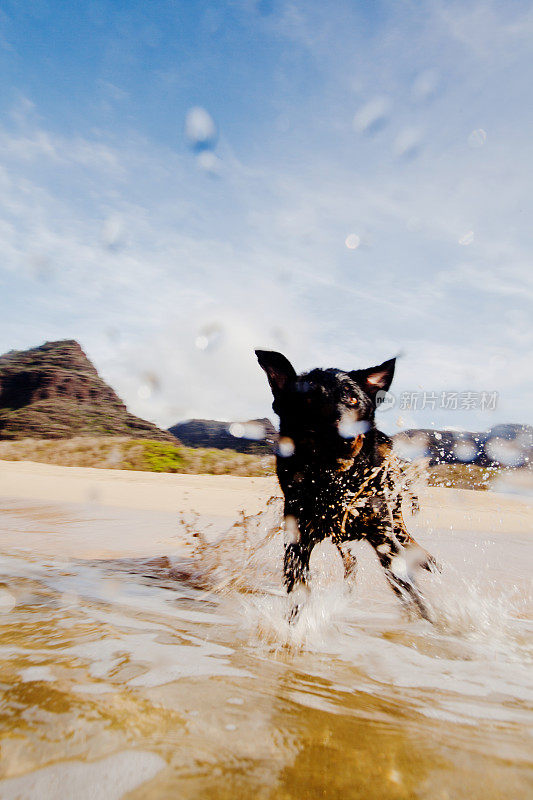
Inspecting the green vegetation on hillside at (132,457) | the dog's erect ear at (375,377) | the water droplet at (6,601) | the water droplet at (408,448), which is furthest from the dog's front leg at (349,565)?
the green vegetation on hillside at (132,457)

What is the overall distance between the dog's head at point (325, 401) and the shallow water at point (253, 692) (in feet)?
3.95

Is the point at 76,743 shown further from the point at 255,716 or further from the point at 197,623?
the point at 197,623

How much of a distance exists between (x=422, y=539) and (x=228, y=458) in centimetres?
1835

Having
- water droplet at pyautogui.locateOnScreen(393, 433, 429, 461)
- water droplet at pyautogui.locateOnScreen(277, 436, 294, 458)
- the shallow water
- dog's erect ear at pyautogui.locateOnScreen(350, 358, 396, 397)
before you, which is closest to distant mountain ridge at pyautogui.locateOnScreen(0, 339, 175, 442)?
water droplet at pyautogui.locateOnScreen(393, 433, 429, 461)

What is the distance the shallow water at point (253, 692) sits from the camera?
3.68ft

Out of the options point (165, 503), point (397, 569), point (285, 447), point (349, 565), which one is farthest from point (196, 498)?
point (397, 569)

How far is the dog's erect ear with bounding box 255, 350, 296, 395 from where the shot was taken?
348 centimetres

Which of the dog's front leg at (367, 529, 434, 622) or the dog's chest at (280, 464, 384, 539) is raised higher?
the dog's chest at (280, 464, 384, 539)

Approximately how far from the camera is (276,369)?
3.53 metres

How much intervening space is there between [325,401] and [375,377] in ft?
2.16

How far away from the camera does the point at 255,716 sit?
4.83 feet

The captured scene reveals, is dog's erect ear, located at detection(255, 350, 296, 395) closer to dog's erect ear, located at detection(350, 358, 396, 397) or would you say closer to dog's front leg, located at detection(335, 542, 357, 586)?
dog's erect ear, located at detection(350, 358, 396, 397)

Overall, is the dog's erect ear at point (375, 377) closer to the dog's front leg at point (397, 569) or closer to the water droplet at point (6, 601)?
the dog's front leg at point (397, 569)

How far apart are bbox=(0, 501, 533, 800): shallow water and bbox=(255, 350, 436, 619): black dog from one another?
1.36 feet
